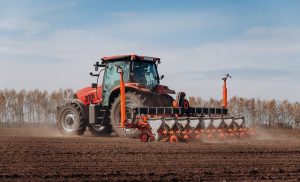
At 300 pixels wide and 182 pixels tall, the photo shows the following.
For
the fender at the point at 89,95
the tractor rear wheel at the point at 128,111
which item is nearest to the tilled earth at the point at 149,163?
the tractor rear wheel at the point at 128,111

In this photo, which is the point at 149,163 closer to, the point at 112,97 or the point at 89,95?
the point at 112,97

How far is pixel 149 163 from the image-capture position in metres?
8.94

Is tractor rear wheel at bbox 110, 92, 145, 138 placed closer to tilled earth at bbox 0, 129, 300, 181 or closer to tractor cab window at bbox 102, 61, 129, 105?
tractor cab window at bbox 102, 61, 129, 105

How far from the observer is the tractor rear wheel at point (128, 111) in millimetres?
14938

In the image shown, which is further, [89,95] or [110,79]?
[89,95]

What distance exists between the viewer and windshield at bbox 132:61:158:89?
1617 cm

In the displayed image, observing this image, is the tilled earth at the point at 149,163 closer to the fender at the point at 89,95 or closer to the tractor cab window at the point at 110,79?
the tractor cab window at the point at 110,79

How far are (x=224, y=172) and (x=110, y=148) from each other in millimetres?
4307

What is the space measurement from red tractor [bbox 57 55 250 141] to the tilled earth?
2180 millimetres

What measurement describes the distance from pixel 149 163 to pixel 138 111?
544cm

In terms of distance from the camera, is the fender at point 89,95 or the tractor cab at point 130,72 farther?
the fender at point 89,95

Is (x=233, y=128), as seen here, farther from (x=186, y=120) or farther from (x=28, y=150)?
(x=28, y=150)

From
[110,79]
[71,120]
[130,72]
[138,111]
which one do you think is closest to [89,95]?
[71,120]

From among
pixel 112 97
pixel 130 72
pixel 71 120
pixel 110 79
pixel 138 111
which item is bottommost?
pixel 71 120
